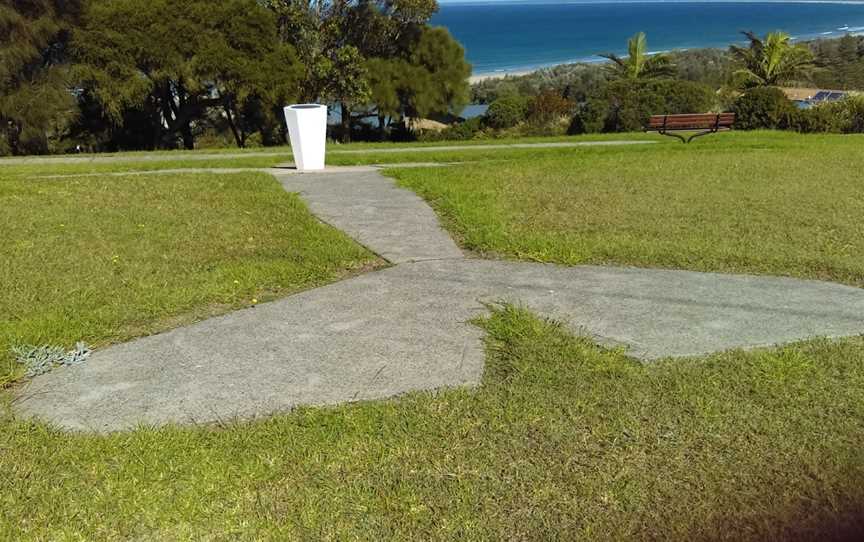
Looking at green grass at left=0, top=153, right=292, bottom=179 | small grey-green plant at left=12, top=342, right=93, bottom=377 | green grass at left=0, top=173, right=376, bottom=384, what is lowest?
small grey-green plant at left=12, top=342, right=93, bottom=377

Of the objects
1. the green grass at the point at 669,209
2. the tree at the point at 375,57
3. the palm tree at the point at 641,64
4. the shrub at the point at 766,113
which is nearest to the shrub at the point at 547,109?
the tree at the point at 375,57

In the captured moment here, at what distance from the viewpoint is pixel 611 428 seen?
305 centimetres

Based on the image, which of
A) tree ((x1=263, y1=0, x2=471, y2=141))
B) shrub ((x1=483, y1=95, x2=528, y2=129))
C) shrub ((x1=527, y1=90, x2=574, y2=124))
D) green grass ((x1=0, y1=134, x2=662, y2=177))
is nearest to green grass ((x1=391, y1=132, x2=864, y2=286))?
green grass ((x1=0, y1=134, x2=662, y2=177))

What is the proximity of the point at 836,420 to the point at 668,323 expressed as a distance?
1.22 metres

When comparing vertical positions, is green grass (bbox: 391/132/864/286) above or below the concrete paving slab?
above

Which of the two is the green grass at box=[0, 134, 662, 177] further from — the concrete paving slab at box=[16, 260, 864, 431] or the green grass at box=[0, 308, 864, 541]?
the green grass at box=[0, 308, 864, 541]

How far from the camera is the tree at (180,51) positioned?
2209cm

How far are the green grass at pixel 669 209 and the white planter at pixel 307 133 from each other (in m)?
1.27

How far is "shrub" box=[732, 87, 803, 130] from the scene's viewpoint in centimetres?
1897

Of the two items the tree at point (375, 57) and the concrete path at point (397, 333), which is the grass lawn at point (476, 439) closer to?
the concrete path at point (397, 333)

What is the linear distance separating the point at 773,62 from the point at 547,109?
9.91 metres

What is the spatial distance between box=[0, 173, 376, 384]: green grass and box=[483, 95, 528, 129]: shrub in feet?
67.2

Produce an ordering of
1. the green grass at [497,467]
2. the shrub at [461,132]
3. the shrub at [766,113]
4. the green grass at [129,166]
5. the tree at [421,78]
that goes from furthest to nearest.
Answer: the tree at [421,78] < the shrub at [461,132] < the shrub at [766,113] < the green grass at [129,166] < the green grass at [497,467]

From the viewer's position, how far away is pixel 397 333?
13.4 ft
